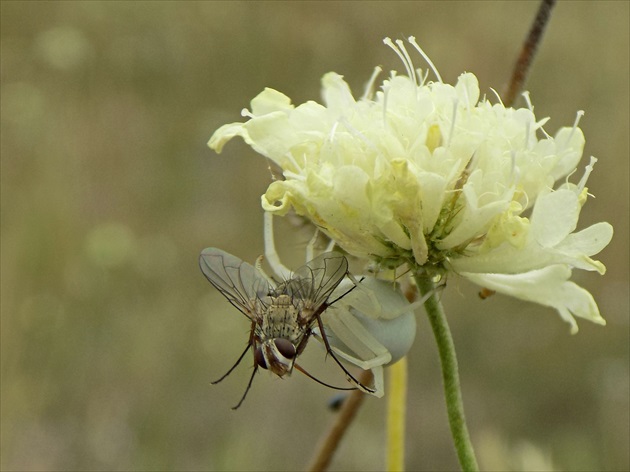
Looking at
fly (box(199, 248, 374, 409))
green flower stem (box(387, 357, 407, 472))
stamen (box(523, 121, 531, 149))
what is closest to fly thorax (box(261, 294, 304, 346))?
fly (box(199, 248, 374, 409))

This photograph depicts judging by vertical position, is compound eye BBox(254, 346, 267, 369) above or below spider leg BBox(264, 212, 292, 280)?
below

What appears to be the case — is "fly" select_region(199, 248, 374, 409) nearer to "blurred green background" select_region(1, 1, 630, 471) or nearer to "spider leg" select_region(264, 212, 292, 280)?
"spider leg" select_region(264, 212, 292, 280)

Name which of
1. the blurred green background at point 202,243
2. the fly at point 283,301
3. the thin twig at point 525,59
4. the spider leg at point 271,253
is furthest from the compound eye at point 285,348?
the blurred green background at point 202,243

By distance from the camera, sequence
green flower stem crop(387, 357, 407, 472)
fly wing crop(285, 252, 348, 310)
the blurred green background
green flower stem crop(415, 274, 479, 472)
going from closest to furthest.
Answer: green flower stem crop(415, 274, 479, 472) < fly wing crop(285, 252, 348, 310) < green flower stem crop(387, 357, 407, 472) < the blurred green background

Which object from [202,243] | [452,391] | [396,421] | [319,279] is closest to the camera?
[452,391]

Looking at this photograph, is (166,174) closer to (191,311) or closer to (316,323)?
(191,311)

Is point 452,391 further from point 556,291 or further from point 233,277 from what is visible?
point 233,277

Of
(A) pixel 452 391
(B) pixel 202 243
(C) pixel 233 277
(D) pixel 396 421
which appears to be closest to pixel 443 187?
(A) pixel 452 391

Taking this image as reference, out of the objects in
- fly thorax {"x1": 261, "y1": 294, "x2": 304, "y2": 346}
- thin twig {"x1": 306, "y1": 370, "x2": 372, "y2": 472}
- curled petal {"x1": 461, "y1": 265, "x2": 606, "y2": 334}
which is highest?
curled petal {"x1": 461, "y1": 265, "x2": 606, "y2": 334}

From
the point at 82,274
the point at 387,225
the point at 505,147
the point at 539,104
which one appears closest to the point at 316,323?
the point at 387,225
